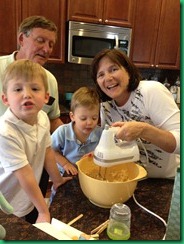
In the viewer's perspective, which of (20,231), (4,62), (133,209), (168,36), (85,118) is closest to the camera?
(20,231)

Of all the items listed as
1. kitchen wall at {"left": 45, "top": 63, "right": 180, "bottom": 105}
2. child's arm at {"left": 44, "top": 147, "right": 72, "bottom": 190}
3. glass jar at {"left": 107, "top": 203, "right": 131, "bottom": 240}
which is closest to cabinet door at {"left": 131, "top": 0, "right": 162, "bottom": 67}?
kitchen wall at {"left": 45, "top": 63, "right": 180, "bottom": 105}

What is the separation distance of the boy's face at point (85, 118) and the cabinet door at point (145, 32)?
190 centimetres

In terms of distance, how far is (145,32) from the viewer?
9.62 ft

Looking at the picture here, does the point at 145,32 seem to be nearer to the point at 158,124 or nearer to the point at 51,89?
the point at 51,89

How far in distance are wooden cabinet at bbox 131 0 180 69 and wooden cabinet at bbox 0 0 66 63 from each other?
89 cm

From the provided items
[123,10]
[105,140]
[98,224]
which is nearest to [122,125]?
[105,140]

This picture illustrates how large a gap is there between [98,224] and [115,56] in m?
0.71

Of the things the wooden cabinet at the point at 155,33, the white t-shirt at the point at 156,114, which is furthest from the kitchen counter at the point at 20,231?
the wooden cabinet at the point at 155,33

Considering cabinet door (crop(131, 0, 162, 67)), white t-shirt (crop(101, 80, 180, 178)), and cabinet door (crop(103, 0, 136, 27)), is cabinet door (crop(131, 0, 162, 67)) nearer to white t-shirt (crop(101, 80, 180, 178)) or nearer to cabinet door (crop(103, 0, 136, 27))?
cabinet door (crop(103, 0, 136, 27))

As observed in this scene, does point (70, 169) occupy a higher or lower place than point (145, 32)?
lower

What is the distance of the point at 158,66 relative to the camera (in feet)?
10.2

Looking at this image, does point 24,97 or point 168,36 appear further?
point 168,36

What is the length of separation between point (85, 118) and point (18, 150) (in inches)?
18.0

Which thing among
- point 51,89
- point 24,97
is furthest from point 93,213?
point 51,89
